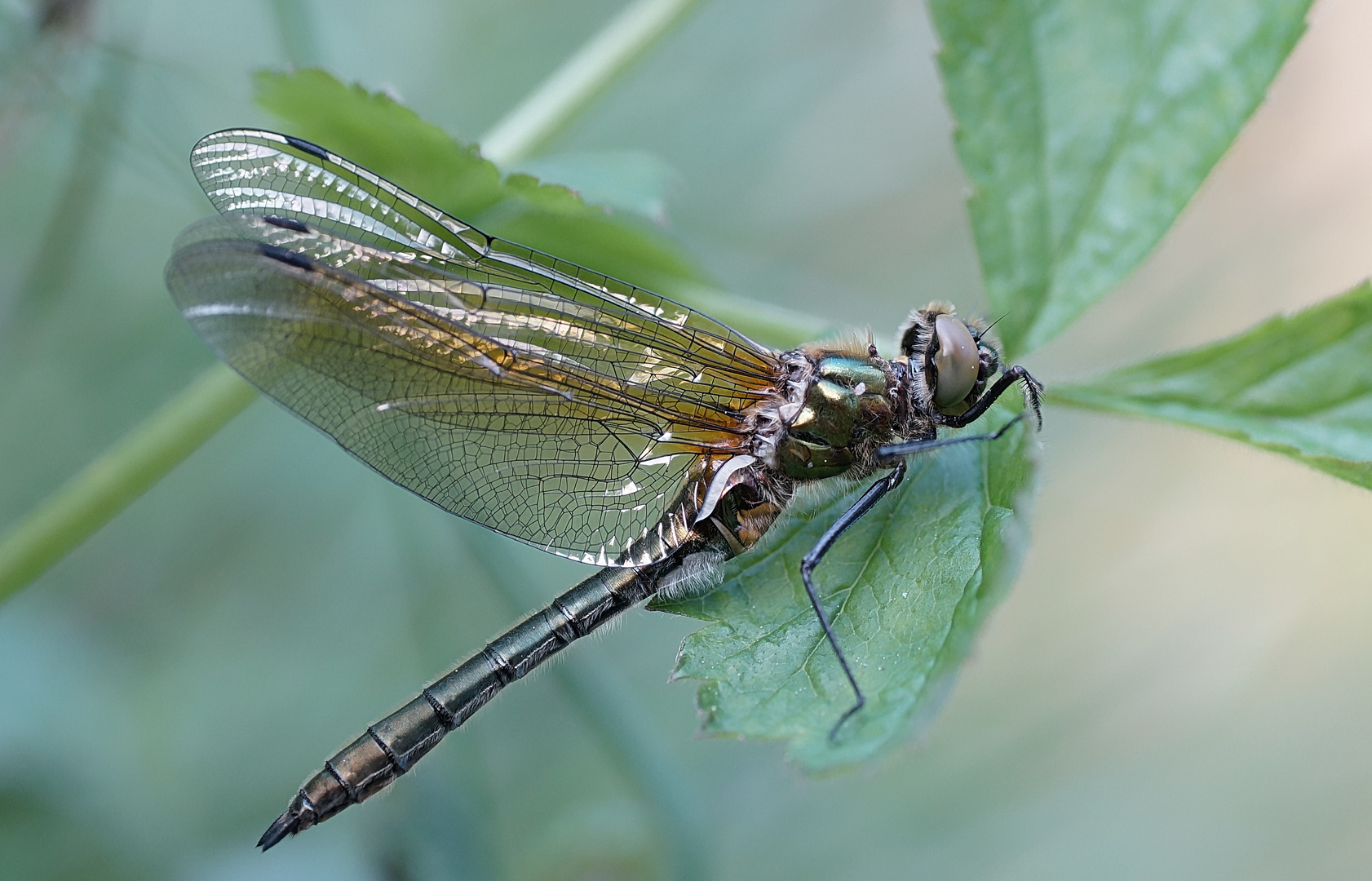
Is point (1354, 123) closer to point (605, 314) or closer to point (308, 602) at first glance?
point (605, 314)

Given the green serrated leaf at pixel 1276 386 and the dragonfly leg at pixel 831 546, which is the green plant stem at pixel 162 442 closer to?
the dragonfly leg at pixel 831 546

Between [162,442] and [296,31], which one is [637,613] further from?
[296,31]

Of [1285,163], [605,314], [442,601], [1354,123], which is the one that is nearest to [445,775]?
[442,601]

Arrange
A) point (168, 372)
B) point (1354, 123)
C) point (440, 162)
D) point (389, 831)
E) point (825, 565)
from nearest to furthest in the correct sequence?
point (825, 565) → point (440, 162) → point (389, 831) → point (168, 372) → point (1354, 123)

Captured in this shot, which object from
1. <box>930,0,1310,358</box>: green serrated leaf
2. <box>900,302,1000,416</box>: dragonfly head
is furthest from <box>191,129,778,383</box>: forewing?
<box>930,0,1310,358</box>: green serrated leaf

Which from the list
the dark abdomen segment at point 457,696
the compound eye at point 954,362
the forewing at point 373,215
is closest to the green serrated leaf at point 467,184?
the forewing at point 373,215

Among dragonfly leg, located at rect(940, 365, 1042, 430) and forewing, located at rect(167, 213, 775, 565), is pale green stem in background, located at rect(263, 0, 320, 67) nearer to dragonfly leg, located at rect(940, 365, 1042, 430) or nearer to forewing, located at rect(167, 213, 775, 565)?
forewing, located at rect(167, 213, 775, 565)
